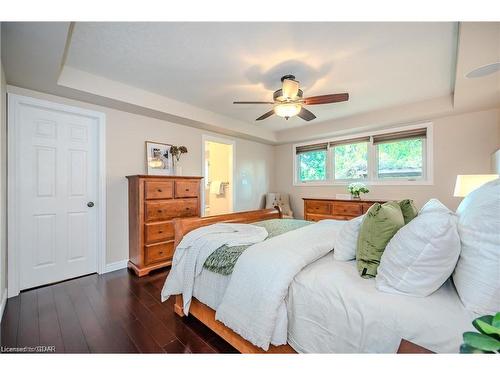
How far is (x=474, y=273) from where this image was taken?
88cm

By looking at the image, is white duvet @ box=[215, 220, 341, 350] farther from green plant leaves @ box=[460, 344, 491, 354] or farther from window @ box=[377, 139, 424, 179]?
window @ box=[377, 139, 424, 179]

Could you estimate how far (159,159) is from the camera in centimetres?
349

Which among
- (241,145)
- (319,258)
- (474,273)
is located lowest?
(319,258)

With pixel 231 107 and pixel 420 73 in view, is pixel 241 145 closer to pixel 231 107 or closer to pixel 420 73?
pixel 231 107

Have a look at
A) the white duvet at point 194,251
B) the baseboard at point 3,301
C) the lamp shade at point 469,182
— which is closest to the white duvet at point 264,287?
the white duvet at point 194,251

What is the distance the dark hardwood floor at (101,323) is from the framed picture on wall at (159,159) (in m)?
1.69

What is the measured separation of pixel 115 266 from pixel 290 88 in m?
3.21

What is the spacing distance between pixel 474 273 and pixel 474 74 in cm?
230

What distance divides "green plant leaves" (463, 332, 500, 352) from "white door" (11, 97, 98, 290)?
3.52 meters

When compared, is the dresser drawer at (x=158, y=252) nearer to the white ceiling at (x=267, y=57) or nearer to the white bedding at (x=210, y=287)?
the white bedding at (x=210, y=287)

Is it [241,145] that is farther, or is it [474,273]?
[241,145]

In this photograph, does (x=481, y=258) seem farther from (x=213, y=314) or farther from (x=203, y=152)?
(x=203, y=152)
